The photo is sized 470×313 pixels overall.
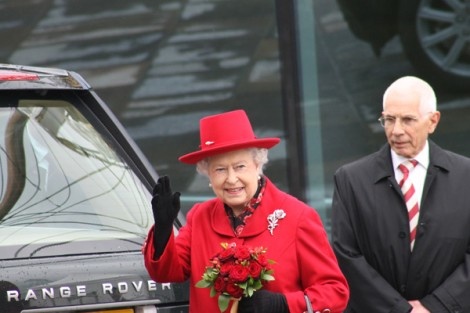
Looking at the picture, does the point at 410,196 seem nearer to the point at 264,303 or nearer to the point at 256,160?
the point at 256,160

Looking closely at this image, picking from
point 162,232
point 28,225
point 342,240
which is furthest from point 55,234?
point 342,240

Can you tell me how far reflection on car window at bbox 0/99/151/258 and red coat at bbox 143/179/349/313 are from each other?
1.25 feet

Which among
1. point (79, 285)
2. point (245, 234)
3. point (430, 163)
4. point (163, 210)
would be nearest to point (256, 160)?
point (245, 234)

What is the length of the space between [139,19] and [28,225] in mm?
5307

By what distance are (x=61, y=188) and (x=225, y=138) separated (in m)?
0.87

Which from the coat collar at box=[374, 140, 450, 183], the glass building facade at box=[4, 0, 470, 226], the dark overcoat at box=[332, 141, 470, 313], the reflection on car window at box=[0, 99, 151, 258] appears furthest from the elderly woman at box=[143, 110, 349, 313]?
the glass building facade at box=[4, 0, 470, 226]

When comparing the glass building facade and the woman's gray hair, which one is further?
the glass building facade

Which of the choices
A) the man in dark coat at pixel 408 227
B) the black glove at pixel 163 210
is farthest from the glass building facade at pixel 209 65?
the black glove at pixel 163 210

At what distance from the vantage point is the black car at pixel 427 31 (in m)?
9.88

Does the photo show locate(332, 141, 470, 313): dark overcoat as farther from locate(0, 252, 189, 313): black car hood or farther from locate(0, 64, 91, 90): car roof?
locate(0, 64, 91, 90): car roof

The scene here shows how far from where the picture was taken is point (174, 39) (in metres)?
10.1

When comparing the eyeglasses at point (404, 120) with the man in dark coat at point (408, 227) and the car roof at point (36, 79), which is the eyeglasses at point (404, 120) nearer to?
the man in dark coat at point (408, 227)

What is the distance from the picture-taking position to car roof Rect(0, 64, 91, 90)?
5160 mm

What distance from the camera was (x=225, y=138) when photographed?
462 cm
